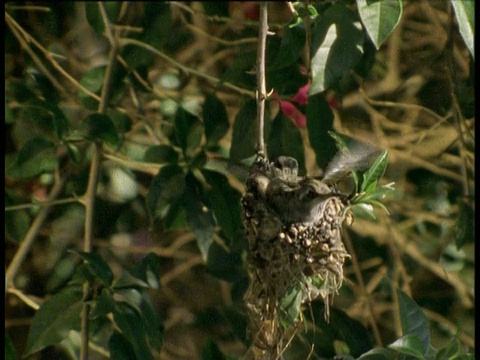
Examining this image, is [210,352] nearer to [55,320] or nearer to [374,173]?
[55,320]

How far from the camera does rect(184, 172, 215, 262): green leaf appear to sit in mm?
1267

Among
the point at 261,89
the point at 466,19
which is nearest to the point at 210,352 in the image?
the point at 261,89

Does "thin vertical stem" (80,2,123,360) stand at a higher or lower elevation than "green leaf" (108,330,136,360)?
higher

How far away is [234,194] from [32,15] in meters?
0.78

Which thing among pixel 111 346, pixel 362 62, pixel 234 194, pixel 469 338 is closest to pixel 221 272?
pixel 234 194

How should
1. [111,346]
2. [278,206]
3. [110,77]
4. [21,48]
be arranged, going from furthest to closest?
1. [21,48]
2. [110,77]
3. [111,346]
4. [278,206]

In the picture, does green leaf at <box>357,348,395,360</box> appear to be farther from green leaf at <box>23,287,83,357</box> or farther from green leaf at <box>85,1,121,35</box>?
green leaf at <box>85,1,121,35</box>

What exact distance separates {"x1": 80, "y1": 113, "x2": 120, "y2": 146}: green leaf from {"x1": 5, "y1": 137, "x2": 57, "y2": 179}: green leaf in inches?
3.3

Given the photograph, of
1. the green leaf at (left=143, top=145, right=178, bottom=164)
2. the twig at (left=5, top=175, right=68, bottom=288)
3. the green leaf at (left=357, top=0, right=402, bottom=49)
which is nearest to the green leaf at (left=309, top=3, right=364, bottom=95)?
the green leaf at (left=357, top=0, right=402, bottom=49)

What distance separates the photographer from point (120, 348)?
3.85ft

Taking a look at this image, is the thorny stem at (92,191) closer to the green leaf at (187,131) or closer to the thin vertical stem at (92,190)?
the thin vertical stem at (92,190)

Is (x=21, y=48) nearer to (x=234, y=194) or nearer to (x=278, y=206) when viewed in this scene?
(x=234, y=194)

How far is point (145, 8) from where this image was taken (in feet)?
4.72

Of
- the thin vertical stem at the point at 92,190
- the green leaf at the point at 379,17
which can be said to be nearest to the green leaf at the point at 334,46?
the green leaf at the point at 379,17
